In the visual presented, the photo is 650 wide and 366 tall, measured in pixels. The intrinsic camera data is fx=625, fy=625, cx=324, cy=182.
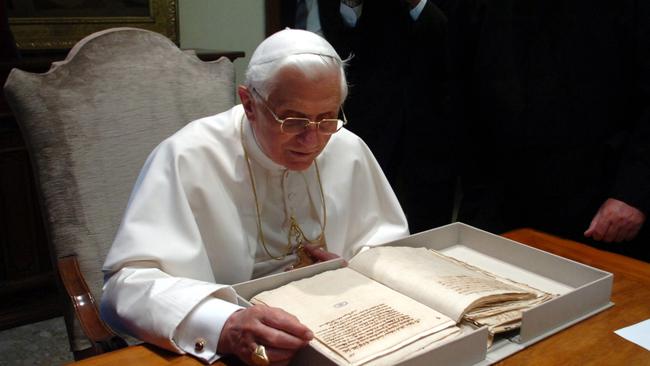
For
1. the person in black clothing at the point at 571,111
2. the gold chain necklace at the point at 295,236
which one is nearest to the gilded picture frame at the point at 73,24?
the person in black clothing at the point at 571,111

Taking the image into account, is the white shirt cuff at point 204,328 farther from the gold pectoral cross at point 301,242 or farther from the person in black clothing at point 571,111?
the person in black clothing at point 571,111

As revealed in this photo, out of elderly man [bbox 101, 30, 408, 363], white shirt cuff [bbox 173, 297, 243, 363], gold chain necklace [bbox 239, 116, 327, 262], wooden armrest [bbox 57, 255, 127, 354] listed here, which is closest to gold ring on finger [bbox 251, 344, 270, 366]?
elderly man [bbox 101, 30, 408, 363]

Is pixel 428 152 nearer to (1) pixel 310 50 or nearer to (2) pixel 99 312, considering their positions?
(1) pixel 310 50

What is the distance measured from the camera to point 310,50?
1538 millimetres

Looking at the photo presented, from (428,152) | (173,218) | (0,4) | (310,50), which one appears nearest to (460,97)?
(428,152)

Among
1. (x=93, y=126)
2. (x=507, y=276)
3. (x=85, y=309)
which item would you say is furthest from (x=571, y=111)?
(x=85, y=309)

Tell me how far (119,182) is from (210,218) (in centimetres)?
46

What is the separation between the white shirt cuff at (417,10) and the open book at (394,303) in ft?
5.64

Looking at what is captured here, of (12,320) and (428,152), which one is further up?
(428,152)

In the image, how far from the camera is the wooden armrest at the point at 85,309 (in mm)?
1489

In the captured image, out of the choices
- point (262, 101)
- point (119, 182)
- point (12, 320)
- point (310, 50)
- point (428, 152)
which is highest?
point (310, 50)

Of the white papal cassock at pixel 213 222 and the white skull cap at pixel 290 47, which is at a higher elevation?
the white skull cap at pixel 290 47

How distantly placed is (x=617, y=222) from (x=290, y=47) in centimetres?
138

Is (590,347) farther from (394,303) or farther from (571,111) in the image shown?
(571,111)
